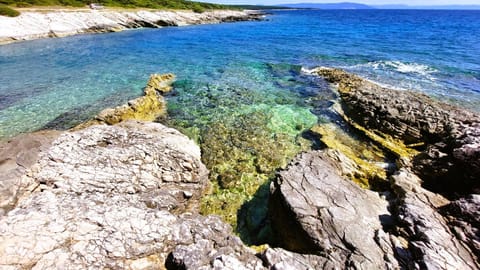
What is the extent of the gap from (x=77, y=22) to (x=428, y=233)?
6243 centimetres

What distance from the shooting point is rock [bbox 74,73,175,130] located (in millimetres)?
13688

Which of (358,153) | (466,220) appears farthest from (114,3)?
(466,220)

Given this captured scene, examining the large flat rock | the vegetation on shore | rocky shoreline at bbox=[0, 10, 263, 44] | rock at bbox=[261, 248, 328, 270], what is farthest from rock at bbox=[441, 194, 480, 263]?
the vegetation on shore

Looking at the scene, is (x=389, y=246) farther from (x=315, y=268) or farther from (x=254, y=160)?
A: (x=254, y=160)

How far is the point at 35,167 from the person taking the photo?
7.98m

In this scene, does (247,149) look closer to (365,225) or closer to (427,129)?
(365,225)

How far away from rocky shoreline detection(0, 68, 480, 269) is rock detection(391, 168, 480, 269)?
0.02m

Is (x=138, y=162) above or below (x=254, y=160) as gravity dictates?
above

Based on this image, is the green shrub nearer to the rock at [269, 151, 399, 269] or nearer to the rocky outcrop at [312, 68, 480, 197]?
the rocky outcrop at [312, 68, 480, 197]

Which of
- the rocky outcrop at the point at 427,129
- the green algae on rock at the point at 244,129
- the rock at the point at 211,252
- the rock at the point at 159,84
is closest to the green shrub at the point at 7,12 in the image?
the rock at the point at 159,84

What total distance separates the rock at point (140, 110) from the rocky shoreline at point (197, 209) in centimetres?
373

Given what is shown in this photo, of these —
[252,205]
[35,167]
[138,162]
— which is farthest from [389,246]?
[35,167]

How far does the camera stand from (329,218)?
656 cm

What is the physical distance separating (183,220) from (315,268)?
3.39 m
